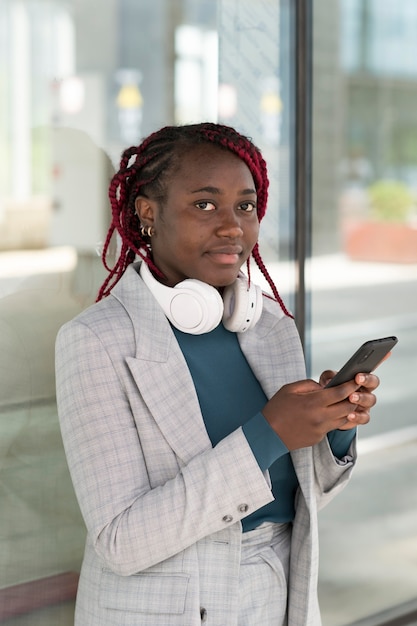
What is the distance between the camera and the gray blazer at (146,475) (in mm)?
1704

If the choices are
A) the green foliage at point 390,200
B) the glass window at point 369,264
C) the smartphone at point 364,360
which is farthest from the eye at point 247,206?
the green foliage at point 390,200

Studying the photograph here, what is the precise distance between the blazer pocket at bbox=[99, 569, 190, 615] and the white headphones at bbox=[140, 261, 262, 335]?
50cm

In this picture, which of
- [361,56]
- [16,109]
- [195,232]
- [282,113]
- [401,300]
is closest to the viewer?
[195,232]

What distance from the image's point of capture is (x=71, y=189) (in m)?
2.51

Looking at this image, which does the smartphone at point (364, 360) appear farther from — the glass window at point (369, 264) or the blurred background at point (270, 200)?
the glass window at point (369, 264)

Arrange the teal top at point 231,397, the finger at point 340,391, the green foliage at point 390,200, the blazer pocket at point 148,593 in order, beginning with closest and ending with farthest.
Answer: the finger at point 340,391
the blazer pocket at point 148,593
the teal top at point 231,397
the green foliage at point 390,200

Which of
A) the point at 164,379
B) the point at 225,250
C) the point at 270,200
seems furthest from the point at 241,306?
the point at 270,200

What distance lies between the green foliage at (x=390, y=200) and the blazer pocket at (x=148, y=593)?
2.13m

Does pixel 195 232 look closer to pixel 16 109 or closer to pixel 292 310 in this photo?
pixel 16 109

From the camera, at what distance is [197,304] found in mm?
1825

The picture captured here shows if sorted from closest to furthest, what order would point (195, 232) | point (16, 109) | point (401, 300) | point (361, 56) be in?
1. point (195, 232)
2. point (16, 109)
3. point (361, 56)
4. point (401, 300)

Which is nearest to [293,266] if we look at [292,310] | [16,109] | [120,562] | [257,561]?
[292,310]

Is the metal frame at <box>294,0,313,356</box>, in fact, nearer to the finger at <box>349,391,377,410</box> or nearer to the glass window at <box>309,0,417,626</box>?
the glass window at <box>309,0,417,626</box>

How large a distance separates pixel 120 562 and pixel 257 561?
0.33m
